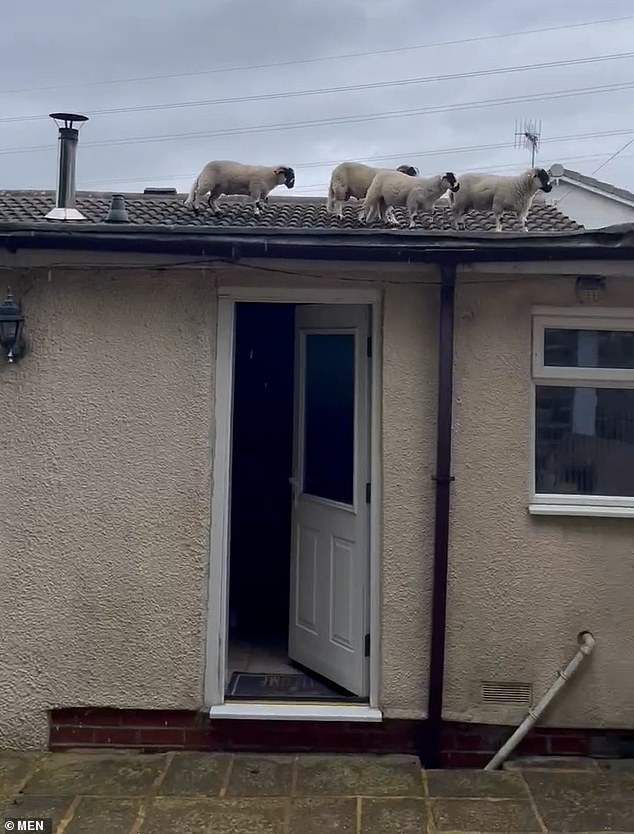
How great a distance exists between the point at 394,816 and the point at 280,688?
1.46m

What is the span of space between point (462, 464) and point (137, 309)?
2.22 meters

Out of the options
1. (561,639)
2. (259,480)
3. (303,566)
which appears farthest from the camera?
(259,480)

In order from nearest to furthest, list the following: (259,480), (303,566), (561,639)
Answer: (561,639) < (303,566) < (259,480)

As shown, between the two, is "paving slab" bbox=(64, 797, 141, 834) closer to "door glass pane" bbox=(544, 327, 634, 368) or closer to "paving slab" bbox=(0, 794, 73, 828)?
"paving slab" bbox=(0, 794, 73, 828)

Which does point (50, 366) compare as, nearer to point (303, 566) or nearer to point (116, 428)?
point (116, 428)

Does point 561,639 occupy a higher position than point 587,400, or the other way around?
point 587,400

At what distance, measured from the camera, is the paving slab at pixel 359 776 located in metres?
4.45

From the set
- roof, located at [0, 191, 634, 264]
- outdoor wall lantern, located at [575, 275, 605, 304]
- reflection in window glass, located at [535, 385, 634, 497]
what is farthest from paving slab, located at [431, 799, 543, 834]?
roof, located at [0, 191, 634, 264]

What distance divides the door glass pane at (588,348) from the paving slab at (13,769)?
3922 mm

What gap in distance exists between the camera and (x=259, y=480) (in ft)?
25.0

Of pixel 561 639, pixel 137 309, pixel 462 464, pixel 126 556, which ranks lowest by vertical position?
pixel 561 639

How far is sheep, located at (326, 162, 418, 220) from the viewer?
5973 mm

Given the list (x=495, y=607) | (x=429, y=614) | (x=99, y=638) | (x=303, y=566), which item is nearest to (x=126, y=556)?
(x=99, y=638)

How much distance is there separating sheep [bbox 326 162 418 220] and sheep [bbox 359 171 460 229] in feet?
0.99
